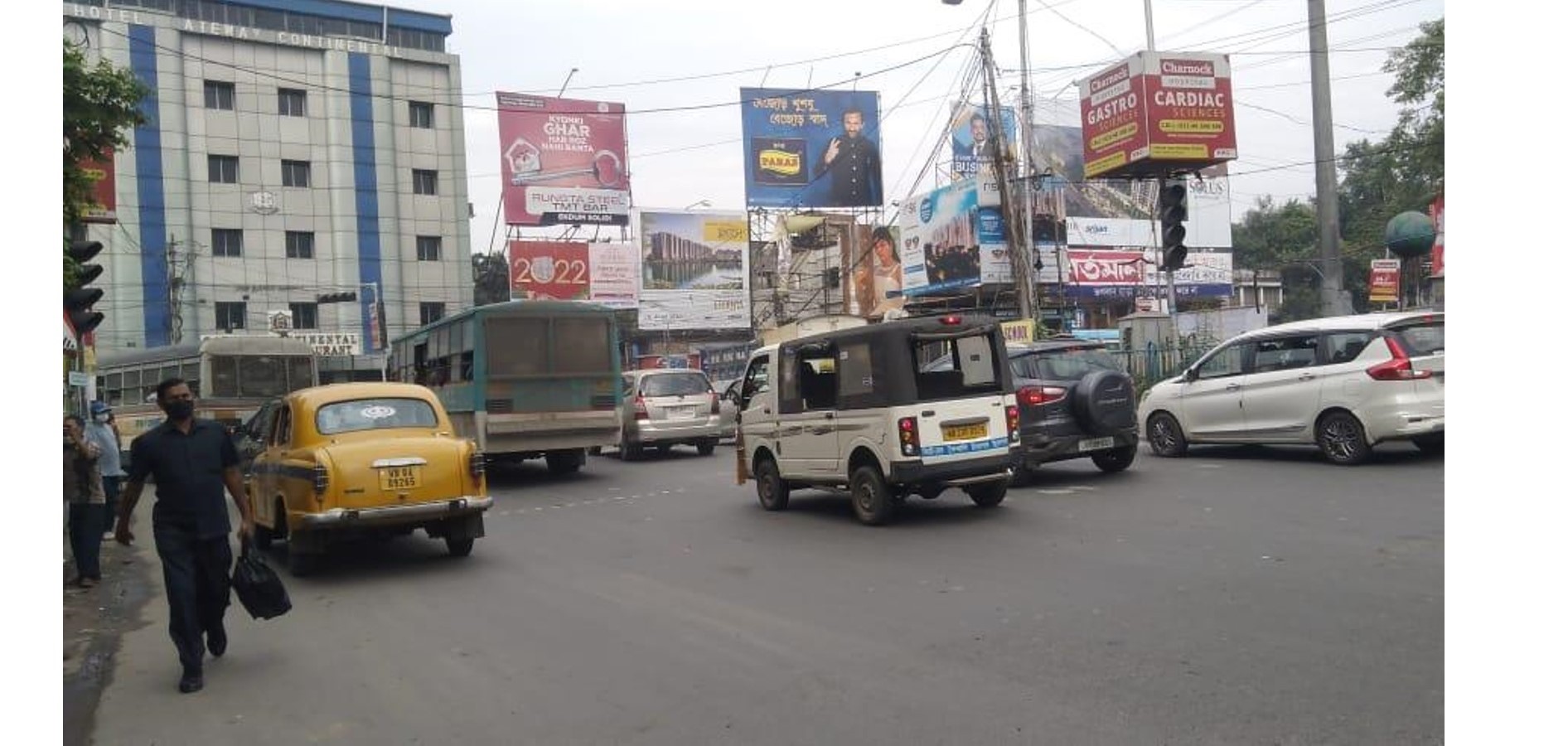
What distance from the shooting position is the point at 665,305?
160 feet

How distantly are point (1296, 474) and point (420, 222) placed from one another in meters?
39.2

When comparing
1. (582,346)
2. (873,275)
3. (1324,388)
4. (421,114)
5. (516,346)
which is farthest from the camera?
(873,275)

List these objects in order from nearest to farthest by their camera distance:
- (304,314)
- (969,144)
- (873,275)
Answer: (304,314), (969,144), (873,275)

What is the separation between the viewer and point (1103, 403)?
1224cm

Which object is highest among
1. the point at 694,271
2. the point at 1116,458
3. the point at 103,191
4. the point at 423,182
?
the point at 423,182

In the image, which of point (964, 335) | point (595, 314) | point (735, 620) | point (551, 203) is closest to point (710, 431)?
point (595, 314)

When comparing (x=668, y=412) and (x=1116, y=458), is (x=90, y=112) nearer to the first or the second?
(x=668, y=412)

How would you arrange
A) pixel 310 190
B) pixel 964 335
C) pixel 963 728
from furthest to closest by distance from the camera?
pixel 310 190, pixel 964 335, pixel 963 728


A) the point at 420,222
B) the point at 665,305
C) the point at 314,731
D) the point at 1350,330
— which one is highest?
the point at 420,222

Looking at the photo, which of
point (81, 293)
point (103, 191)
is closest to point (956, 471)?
point (81, 293)

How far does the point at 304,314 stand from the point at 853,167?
79.5 ft

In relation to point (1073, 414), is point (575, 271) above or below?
above

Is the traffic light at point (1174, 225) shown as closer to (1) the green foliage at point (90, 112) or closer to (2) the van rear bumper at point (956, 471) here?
(2) the van rear bumper at point (956, 471)

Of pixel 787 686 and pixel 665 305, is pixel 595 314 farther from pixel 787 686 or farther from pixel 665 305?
pixel 665 305
